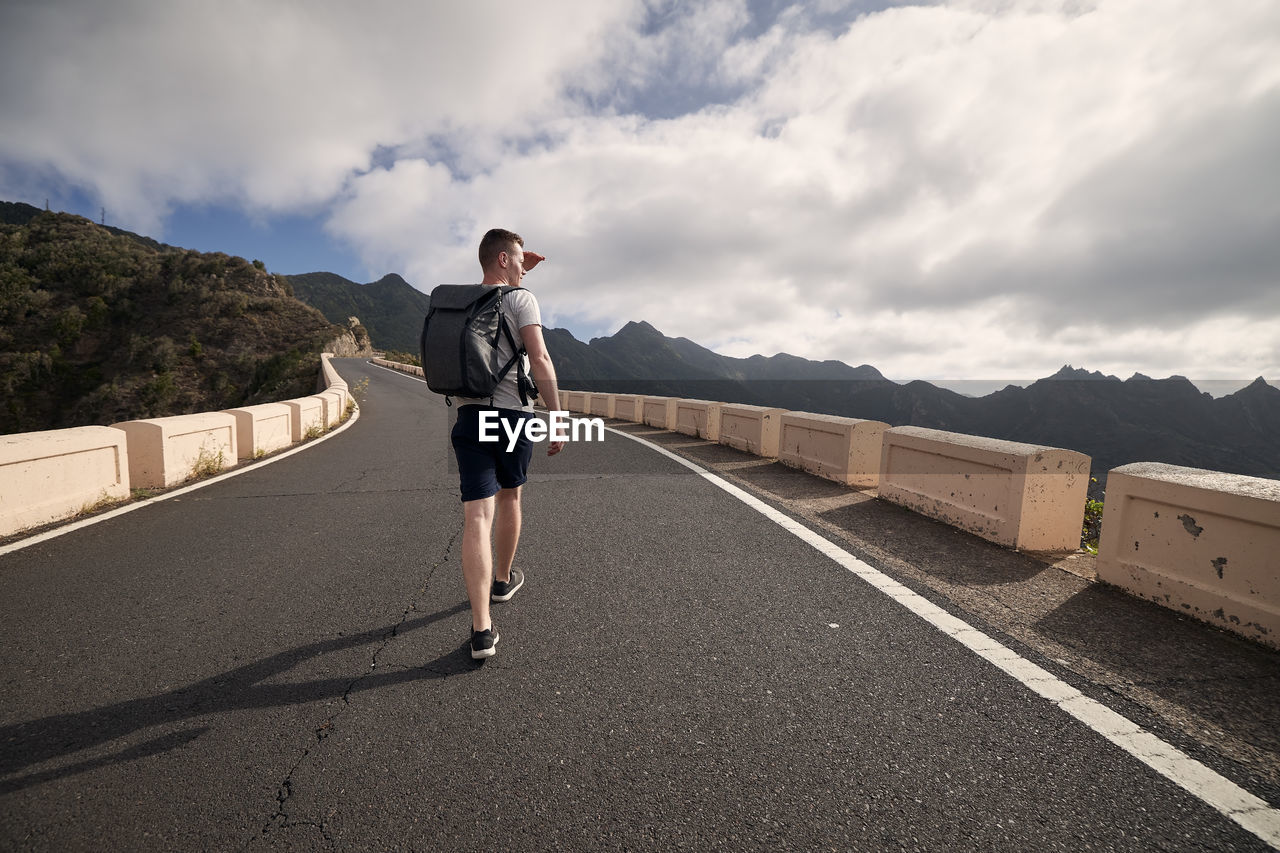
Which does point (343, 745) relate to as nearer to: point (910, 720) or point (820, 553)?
point (910, 720)

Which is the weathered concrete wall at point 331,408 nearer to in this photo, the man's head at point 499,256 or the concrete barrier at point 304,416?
the concrete barrier at point 304,416

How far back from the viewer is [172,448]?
6.49 m

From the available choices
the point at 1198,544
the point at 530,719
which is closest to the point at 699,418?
the point at 1198,544

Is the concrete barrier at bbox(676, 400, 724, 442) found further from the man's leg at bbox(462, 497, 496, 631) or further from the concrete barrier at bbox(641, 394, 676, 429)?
the man's leg at bbox(462, 497, 496, 631)

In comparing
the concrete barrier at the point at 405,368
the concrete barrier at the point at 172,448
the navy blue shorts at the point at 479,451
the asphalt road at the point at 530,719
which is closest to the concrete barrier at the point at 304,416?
the concrete barrier at the point at 172,448

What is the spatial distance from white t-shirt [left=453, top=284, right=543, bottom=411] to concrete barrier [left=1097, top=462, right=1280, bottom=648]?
391cm

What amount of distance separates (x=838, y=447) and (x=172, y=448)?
26.9 ft

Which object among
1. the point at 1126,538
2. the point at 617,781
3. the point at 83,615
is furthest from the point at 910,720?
the point at 83,615

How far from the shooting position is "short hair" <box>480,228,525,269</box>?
2.85 metres

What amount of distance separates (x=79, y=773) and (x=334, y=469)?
6.59 m

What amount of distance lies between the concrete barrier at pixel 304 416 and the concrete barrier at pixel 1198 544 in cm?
1202

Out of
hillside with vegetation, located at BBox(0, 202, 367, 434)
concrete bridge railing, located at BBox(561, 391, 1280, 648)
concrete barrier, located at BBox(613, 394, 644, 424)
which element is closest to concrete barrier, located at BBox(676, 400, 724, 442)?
concrete barrier, located at BBox(613, 394, 644, 424)

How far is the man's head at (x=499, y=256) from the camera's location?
9.34 feet

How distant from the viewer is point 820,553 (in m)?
4.26
